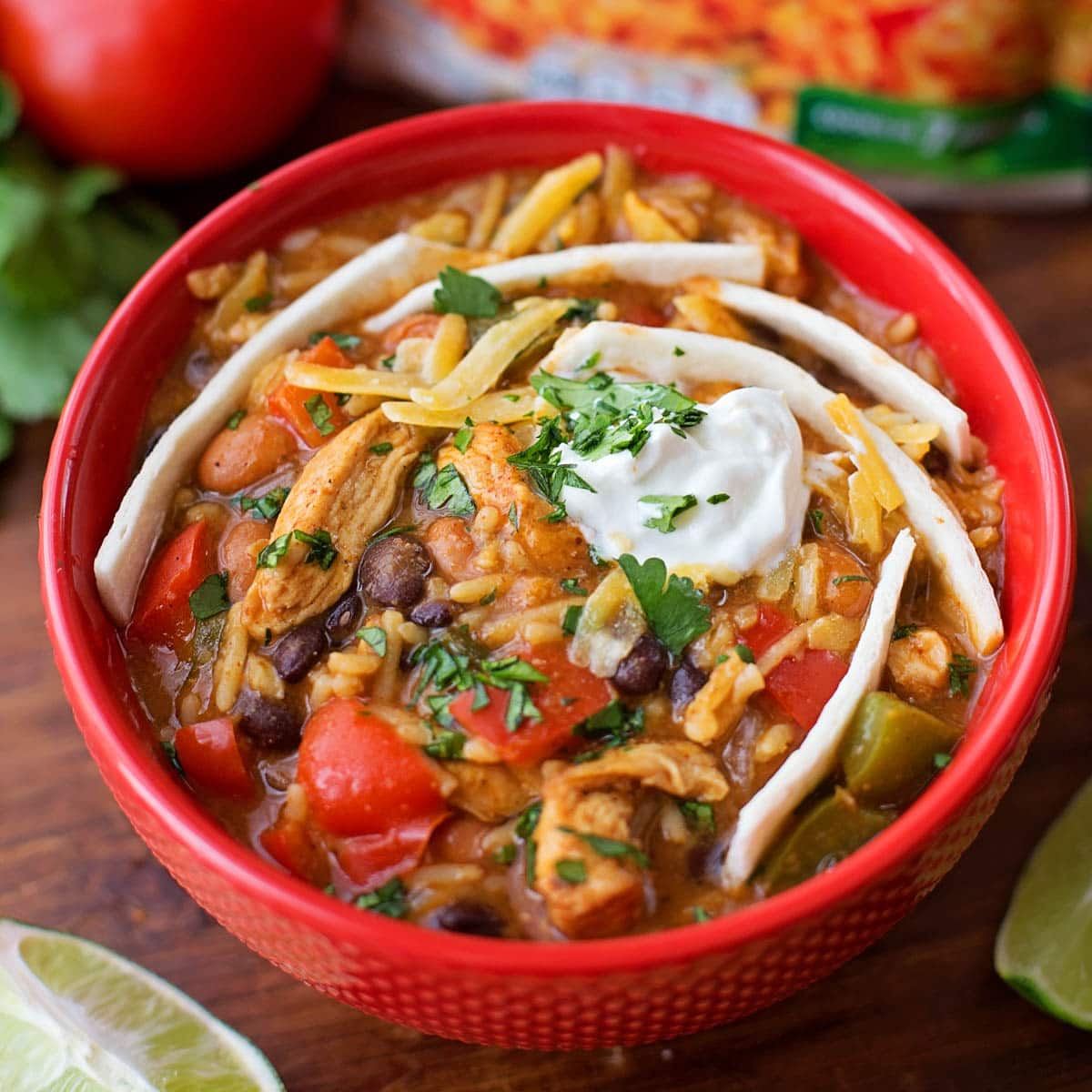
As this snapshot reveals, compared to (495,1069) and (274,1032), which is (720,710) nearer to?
(495,1069)

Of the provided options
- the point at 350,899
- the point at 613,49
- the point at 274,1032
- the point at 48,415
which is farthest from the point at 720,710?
the point at 613,49

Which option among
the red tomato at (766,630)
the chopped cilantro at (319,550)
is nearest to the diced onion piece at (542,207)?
the chopped cilantro at (319,550)

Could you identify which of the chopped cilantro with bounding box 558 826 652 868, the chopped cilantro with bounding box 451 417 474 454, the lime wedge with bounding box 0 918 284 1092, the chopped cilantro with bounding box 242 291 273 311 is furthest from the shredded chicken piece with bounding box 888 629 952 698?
the chopped cilantro with bounding box 242 291 273 311

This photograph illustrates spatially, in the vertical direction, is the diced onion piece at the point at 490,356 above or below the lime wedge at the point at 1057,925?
above

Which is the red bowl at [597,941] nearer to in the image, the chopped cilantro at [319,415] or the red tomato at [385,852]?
the red tomato at [385,852]

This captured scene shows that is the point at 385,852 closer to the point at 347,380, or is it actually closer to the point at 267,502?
the point at 267,502

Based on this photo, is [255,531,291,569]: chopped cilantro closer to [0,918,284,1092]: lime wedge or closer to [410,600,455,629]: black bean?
[410,600,455,629]: black bean

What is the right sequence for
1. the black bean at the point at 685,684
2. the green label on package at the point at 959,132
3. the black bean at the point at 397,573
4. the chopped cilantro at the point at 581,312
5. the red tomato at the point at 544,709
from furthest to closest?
the green label on package at the point at 959,132, the chopped cilantro at the point at 581,312, the black bean at the point at 397,573, the black bean at the point at 685,684, the red tomato at the point at 544,709
